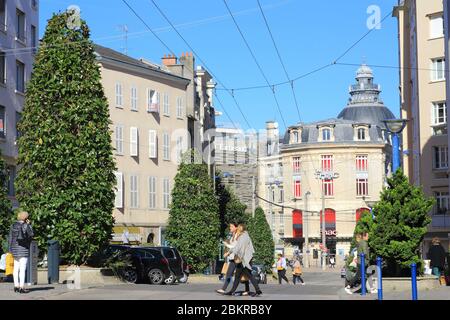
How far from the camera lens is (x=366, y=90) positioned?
127m

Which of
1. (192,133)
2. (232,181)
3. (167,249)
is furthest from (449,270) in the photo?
(232,181)

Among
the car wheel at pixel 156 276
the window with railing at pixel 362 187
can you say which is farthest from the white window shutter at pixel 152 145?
the window with railing at pixel 362 187

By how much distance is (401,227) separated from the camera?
22422 mm

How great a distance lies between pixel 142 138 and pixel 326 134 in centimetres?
5022

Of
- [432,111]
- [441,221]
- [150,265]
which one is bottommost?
[150,265]

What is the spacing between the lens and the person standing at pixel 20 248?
732 inches

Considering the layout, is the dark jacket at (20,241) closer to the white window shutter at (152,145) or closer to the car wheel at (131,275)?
the car wheel at (131,275)

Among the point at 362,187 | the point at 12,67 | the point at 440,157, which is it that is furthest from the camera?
the point at 362,187

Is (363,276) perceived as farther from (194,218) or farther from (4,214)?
(194,218)

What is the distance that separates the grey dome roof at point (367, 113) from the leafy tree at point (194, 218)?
74572mm

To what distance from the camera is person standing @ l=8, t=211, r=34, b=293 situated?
18.6m

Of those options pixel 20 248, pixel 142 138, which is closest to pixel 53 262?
pixel 20 248
